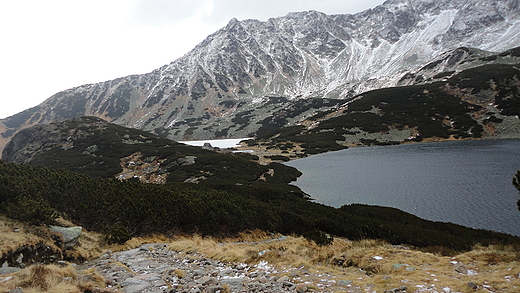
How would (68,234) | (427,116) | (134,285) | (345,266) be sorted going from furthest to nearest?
1. (427,116)
2. (68,234)
3. (345,266)
4. (134,285)

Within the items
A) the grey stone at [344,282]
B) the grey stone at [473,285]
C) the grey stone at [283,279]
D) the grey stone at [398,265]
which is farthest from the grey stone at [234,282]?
the grey stone at [473,285]

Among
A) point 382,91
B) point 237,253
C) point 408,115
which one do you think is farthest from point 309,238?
point 382,91

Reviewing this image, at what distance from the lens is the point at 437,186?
30.3m

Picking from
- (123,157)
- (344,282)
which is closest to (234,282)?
(344,282)

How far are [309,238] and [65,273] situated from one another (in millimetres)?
10717

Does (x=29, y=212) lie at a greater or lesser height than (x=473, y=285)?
greater

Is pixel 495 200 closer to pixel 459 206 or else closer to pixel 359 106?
pixel 459 206

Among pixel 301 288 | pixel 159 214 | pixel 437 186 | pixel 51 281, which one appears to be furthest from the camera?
pixel 437 186

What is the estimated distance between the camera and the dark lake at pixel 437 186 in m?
21.9

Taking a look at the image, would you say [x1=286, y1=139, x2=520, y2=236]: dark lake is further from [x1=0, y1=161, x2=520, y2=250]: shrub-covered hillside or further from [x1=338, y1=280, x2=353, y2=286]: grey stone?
[x1=338, y1=280, x2=353, y2=286]: grey stone

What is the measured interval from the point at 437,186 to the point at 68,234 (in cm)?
3625

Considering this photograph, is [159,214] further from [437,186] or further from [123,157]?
[123,157]

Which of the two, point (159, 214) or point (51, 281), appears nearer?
point (51, 281)

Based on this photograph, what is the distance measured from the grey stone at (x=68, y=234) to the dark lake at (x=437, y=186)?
2425cm
